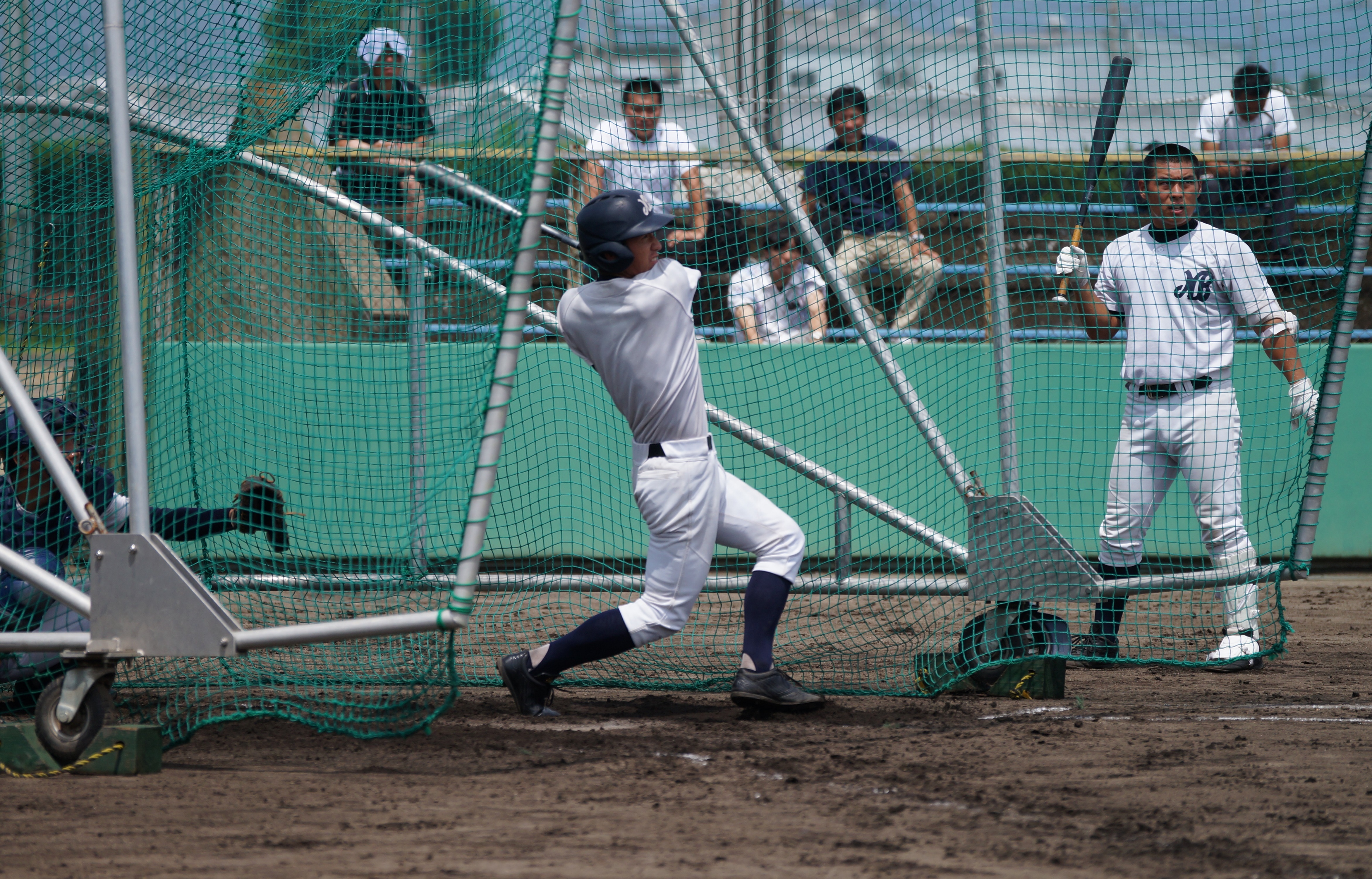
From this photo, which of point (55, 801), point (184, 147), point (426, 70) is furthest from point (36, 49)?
point (55, 801)

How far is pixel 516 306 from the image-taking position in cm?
402

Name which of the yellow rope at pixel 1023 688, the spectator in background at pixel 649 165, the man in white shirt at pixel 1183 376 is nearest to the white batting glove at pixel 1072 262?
the man in white shirt at pixel 1183 376

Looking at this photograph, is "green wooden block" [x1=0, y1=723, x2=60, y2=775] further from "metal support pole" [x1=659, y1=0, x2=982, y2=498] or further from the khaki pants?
the khaki pants

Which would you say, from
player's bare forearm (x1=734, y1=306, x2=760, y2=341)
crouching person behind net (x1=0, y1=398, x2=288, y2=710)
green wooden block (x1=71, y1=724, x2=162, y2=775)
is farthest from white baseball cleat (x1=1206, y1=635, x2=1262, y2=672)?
green wooden block (x1=71, y1=724, x2=162, y2=775)

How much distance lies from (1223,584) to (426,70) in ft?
14.2

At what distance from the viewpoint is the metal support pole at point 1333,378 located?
5164 mm

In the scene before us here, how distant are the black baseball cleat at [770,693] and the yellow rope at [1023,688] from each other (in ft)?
2.97

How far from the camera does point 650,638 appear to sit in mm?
4664

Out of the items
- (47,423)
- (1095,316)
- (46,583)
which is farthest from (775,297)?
(46,583)

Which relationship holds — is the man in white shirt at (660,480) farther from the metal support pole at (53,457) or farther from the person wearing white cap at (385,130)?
the person wearing white cap at (385,130)

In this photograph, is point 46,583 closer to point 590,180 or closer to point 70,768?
point 70,768

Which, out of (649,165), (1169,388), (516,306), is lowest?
(1169,388)

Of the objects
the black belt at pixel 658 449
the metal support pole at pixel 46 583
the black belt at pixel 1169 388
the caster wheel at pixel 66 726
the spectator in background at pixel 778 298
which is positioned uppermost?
the spectator in background at pixel 778 298

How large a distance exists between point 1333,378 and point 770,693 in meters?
2.77
